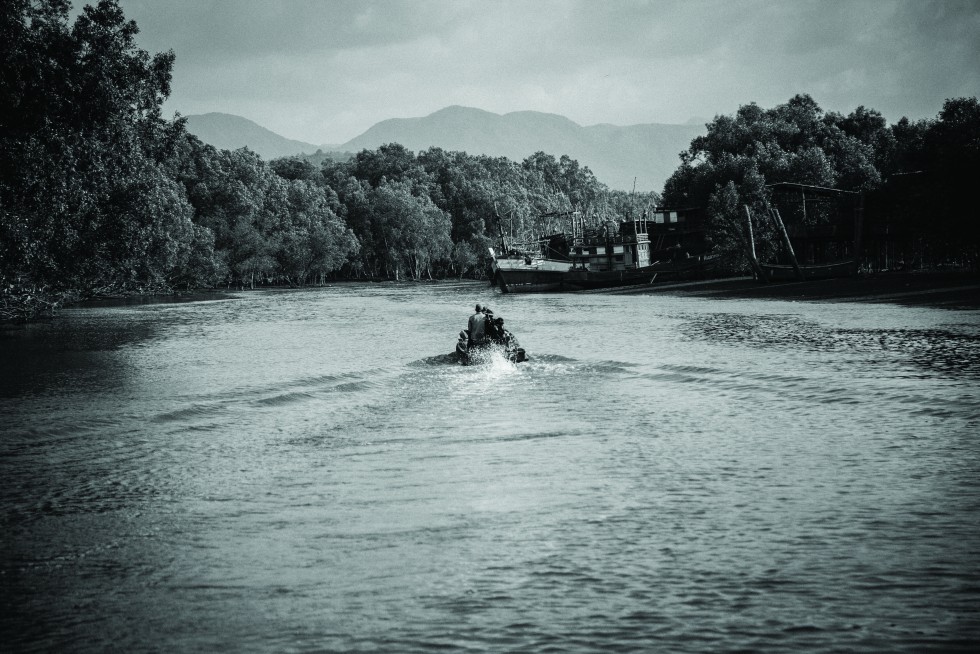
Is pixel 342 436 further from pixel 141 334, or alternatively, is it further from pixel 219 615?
pixel 141 334

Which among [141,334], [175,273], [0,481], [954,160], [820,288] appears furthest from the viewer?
[175,273]

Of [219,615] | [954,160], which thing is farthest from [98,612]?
[954,160]

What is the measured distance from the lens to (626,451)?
1473cm

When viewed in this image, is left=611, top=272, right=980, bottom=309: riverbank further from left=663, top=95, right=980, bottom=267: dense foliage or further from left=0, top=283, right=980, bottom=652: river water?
left=0, top=283, right=980, bottom=652: river water

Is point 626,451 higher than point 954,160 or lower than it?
lower

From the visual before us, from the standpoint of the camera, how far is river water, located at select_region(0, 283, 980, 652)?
7637 millimetres

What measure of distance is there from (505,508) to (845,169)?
92.7 meters

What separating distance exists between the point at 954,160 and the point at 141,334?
157 feet

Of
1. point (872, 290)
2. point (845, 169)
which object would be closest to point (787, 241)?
point (872, 290)

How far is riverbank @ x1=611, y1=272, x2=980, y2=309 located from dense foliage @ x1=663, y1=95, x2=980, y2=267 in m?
2.37

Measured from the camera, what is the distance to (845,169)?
93438 mm

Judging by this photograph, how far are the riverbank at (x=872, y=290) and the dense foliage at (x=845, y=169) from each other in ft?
7.79

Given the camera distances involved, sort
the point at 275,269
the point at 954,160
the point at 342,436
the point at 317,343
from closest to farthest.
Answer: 1. the point at 342,436
2. the point at 317,343
3. the point at 954,160
4. the point at 275,269

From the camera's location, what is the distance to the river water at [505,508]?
7637mm
